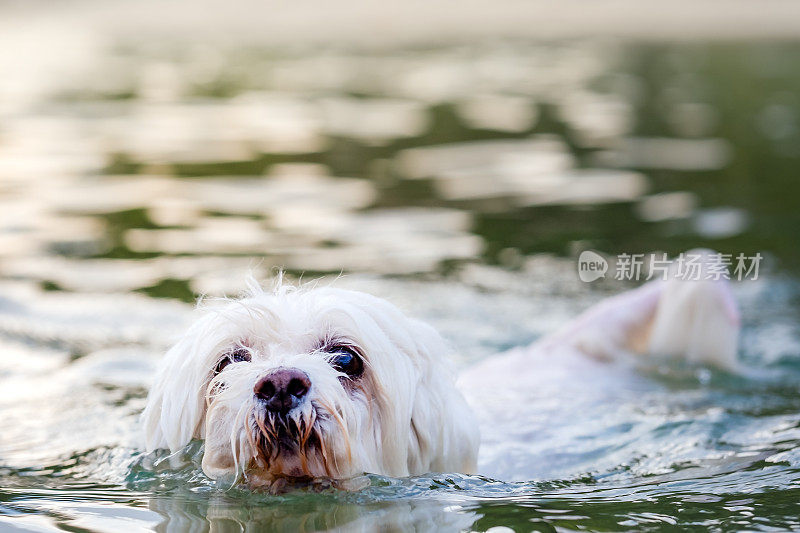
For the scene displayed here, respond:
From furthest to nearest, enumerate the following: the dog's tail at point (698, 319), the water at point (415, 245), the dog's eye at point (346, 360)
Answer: the dog's tail at point (698, 319) → the water at point (415, 245) → the dog's eye at point (346, 360)

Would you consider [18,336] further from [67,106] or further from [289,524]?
[67,106]

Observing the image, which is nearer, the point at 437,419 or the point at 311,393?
the point at 311,393

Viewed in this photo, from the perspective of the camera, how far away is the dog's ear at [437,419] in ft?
13.7

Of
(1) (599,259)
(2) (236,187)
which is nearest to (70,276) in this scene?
(2) (236,187)

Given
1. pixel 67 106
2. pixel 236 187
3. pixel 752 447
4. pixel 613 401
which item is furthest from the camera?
pixel 67 106

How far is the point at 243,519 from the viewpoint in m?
3.85

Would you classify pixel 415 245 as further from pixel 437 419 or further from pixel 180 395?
pixel 180 395

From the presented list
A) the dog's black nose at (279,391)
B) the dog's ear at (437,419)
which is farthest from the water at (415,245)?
the dog's black nose at (279,391)

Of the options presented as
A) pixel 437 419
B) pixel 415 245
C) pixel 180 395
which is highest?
pixel 415 245

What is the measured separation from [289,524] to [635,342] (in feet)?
9.07

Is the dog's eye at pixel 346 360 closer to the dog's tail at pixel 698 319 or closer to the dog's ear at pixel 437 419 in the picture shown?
the dog's ear at pixel 437 419

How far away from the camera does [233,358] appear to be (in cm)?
397

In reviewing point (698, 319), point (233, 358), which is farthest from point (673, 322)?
point (233, 358)

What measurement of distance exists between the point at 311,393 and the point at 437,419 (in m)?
0.70
